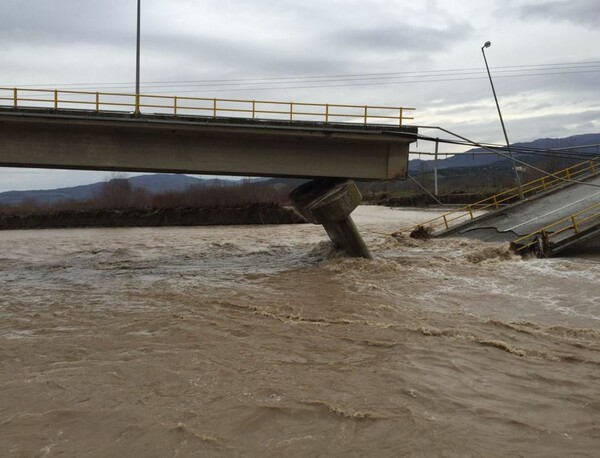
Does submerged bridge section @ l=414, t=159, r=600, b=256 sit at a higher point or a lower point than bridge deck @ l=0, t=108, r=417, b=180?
lower

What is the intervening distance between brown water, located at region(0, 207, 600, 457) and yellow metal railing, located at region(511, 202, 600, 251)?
4468mm

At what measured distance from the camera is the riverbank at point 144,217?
5897cm

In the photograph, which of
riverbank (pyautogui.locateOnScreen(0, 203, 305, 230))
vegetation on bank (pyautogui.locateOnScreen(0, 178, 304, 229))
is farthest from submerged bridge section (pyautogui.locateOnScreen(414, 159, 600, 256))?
riverbank (pyautogui.locateOnScreen(0, 203, 305, 230))

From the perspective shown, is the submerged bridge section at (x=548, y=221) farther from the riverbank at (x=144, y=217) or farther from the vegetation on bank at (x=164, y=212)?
the riverbank at (x=144, y=217)

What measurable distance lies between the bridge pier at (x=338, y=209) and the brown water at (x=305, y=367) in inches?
152

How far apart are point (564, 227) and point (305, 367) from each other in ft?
64.3

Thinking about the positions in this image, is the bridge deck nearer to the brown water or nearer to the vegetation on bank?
the brown water

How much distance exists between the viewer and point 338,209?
66.3ft

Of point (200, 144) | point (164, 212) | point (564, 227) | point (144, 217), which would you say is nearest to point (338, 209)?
point (200, 144)

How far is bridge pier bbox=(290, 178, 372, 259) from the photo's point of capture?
20.3 metres

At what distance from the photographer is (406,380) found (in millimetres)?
7379

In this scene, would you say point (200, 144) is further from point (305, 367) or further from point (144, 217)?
point (144, 217)

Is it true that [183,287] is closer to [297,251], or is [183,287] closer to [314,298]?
[314,298]

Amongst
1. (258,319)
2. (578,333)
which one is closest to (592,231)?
(578,333)
